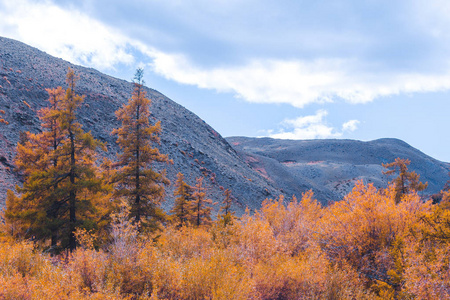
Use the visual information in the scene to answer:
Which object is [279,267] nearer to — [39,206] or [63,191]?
[63,191]

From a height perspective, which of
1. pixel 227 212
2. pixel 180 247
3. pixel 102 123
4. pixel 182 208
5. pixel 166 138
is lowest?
pixel 227 212

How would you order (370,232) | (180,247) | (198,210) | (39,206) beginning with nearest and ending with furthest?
(370,232), (180,247), (39,206), (198,210)

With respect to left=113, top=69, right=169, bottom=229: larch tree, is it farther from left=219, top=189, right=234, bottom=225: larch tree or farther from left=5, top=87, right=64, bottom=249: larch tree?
left=219, top=189, right=234, bottom=225: larch tree

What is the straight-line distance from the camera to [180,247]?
1253cm

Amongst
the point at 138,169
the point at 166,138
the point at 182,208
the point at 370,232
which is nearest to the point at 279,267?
the point at 370,232

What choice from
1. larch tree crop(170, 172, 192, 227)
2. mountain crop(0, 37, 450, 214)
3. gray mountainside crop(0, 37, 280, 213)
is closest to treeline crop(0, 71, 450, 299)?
larch tree crop(170, 172, 192, 227)

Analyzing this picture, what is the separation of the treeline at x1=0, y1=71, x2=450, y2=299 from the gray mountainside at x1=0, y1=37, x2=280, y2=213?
55.8 ft

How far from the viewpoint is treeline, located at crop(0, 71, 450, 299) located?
260 inches

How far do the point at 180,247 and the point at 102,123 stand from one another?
4342 cm

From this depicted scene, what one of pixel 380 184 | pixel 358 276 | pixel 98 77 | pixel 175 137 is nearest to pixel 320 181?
pixel 380 184

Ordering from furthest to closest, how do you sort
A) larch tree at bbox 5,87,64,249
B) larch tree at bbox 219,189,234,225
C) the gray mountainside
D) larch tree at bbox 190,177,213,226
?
the gray mountainside → larch tree at bbox 190,177,213,226 → larch tree at bbox 219,189,234,225 → larch tree at bbox 5,87,64,249

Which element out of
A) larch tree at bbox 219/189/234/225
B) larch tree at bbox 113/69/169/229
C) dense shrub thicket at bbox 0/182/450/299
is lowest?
larch tree at bbox 219/189/234/225

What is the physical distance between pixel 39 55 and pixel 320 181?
87.3 metres

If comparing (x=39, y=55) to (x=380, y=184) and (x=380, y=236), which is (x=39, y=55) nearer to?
(x=380, y=236)
